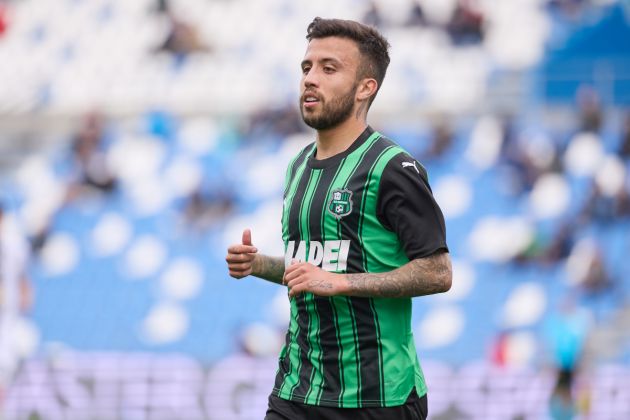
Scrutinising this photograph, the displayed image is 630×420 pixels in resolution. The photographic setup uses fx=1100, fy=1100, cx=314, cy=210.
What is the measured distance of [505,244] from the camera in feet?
46.4

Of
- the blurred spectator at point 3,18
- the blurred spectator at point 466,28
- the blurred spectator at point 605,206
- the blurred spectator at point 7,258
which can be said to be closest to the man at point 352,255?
the blurred spectator at point 7,258

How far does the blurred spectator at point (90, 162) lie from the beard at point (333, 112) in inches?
496

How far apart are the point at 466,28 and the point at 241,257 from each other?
13.5 m

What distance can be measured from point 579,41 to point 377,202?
13093 mm

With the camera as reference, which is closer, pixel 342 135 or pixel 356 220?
pixel 356 220

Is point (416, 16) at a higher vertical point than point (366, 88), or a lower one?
higher

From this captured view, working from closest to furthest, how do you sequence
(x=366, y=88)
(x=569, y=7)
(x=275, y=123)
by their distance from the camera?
(x=366, y=88) < (x=275, y=123) < (x=569, y=7)

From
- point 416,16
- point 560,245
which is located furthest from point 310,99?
point 416,16

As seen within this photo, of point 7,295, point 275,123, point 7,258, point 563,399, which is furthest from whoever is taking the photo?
point 275,123

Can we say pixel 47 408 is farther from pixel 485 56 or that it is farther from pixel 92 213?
pixel 485 56

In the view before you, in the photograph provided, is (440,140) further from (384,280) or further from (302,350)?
(384,280)

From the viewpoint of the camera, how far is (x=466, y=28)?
16406 mm

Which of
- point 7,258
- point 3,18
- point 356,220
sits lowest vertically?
point 356,220

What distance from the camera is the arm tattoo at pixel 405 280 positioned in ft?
10.6
